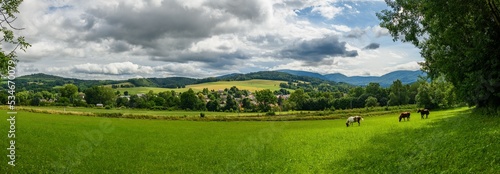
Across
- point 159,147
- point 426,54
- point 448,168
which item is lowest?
point 159,147

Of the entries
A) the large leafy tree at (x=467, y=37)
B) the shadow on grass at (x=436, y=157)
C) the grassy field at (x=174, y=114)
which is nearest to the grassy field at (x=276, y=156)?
the shadow on grass at (x=436, y=157)

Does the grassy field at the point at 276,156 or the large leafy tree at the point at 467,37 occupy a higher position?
the large leafy tree at the point at 467,37

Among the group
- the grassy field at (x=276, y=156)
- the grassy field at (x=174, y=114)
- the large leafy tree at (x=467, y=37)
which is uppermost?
the large leafy tree at (x=467, y=37)

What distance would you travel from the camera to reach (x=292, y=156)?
31.4 m

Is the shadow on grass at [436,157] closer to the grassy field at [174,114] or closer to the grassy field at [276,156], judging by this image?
the grassy field at [276,156]

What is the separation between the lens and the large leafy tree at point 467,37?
32.1 meters

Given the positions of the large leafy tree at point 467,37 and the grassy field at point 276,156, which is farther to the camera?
the large leafy tree at point 467,37

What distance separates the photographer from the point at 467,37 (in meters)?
36.7

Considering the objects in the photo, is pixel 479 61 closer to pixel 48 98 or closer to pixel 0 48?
pixel 0 48

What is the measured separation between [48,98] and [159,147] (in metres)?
123

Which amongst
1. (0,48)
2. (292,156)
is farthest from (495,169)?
(0,48)

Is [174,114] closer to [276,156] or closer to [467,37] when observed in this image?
[276,156]

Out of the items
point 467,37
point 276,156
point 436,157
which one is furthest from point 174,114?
point 436,157

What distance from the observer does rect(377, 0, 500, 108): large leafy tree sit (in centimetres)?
3212
